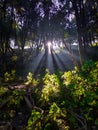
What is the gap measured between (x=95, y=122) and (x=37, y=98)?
309 centimetres

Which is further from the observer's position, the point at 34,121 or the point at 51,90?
the point at 51,90

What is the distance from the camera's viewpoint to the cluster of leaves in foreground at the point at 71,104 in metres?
5.86

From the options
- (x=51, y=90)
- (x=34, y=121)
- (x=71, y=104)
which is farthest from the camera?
(x=51, y=90)

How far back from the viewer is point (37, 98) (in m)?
8.62

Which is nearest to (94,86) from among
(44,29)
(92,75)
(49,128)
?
(92,75)

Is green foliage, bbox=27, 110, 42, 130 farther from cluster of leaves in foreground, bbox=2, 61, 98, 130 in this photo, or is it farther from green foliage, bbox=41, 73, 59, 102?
green foliage, bbox=41, 73, 59, 102

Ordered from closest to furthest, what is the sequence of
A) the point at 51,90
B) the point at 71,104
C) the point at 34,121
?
the point at 34,121 → the point at 71,104 → the point at 51,90

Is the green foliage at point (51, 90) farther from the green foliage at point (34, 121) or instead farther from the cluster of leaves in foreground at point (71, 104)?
the green foliage at point (34, 121)

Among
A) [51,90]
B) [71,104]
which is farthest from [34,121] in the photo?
[51,90]

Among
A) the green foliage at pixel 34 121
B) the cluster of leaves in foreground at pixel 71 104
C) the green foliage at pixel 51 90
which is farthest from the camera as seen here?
the green foliage at pixel 51 90

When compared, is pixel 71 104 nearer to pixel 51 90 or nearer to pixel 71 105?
pixel 71 105

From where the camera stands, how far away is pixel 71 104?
6629 millimetres

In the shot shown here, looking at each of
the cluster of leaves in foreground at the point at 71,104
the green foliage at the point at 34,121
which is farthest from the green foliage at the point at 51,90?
the green foliage at the point at 34,121

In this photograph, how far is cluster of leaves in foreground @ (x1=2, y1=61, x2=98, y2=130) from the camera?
5855mm
